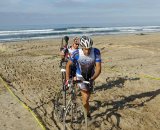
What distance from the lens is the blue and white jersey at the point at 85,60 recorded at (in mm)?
7473

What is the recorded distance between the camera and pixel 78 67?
7.66m

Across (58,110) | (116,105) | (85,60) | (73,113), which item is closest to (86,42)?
(85,60)

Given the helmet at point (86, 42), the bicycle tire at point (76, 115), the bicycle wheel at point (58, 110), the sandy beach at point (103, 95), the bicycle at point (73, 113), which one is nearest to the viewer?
the helmet at point (86, 42)

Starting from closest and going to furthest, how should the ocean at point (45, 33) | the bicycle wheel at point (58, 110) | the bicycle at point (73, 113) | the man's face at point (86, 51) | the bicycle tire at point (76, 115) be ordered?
the man's face at point (86, 51) → the bicycle at point (73, 113) → the bicycle tire at point (76, 115) → the bicycle wheel at point (58, 110) → the ocean at point (45, 33)

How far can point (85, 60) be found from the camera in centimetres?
750

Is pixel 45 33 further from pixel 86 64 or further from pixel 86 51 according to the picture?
pixel 86 51

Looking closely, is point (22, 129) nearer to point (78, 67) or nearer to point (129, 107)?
point (78, 67)

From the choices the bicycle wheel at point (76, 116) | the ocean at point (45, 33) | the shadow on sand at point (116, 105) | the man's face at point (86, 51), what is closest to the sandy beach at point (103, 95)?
the shadow on sand at point (116, 105)

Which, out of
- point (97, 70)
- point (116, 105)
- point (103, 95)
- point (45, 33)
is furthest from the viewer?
point (45, 33)

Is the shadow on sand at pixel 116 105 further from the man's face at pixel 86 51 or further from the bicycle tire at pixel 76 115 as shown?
the man's face at pixel 86 51

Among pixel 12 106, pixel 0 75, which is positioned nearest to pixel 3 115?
pixel 12 106

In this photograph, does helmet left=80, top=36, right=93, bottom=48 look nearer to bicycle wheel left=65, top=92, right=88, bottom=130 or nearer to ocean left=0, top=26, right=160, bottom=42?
bicycle wheel left=65, top=92, right=88, bottom=130

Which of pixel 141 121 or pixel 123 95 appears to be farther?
A: pixel 123 95

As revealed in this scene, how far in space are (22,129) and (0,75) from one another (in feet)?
25.1
